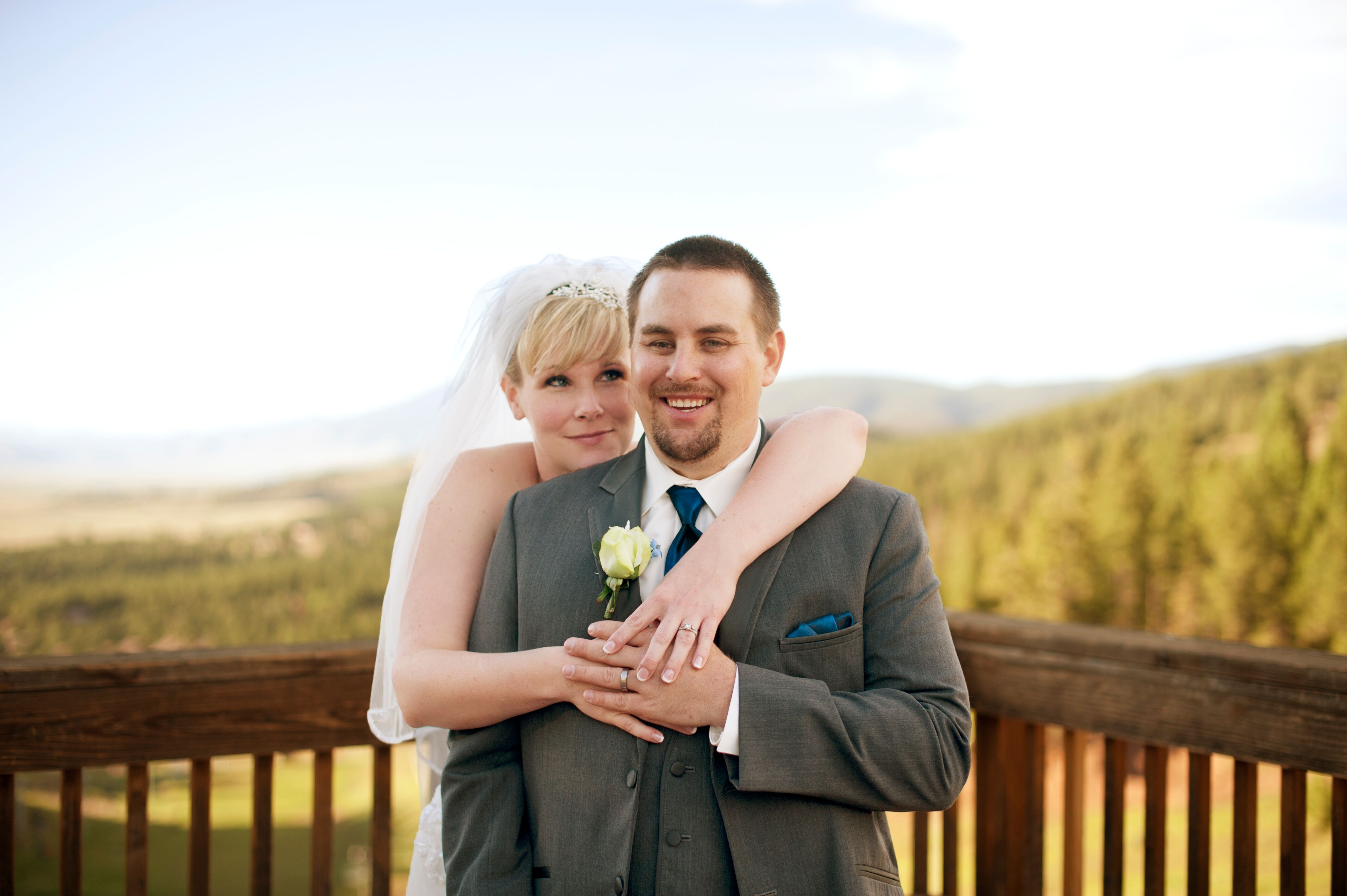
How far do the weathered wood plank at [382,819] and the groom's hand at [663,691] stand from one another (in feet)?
3.79

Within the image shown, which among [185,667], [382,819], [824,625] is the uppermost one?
[824,625]

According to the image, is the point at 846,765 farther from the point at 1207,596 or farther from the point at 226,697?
the point at 1207,596

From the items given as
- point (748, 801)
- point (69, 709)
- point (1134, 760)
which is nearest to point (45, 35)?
point (69, 709)

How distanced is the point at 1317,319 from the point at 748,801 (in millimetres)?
9273

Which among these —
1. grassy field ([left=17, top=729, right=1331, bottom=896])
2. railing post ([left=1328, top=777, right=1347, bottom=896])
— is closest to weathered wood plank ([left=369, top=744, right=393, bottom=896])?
railing post ([left=1328, top=777, right=1347, bottom=896])

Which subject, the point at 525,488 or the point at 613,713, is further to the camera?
the point at 525,488

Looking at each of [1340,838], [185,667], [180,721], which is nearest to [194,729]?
[180,721]

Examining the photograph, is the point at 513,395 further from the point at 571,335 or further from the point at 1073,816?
the point at 1073,816

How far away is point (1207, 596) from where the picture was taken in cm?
755

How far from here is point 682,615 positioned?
1.65m

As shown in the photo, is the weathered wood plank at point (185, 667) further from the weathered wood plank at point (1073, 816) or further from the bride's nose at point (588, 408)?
the weathered wood plank at point (1073, 816)

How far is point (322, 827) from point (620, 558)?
1.51 metres

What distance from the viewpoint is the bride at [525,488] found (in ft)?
5.63

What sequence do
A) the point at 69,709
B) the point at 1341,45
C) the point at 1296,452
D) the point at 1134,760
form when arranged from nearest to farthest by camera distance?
the point at 69,709, the point at 1341,45, the point at 1296,452, the point at 1134,760
